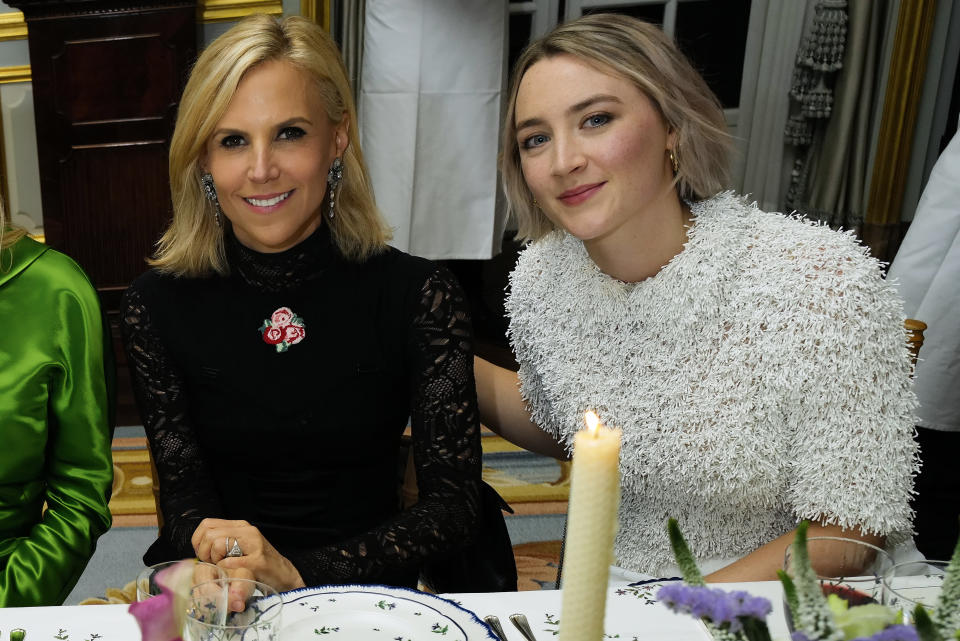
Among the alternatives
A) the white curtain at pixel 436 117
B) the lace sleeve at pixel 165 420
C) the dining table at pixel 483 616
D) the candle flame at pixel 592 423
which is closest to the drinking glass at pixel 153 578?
the dining table at pixel 483 616

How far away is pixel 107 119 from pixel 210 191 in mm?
2417

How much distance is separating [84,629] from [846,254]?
1104 mm

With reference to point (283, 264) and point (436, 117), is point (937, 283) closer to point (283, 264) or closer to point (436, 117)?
point (283, 264)

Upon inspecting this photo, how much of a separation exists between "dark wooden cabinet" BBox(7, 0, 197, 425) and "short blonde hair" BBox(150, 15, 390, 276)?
213 centimetres

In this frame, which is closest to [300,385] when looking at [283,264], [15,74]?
[283,264]

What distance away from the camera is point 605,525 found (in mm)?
431

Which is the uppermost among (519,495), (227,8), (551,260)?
(227,8)

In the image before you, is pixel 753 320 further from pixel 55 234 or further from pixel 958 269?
pixel 55 234

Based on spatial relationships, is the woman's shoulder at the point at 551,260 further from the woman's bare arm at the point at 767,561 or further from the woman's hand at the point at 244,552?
the woman's hand at the point at 244,552

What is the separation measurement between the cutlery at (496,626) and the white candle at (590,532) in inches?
19.1

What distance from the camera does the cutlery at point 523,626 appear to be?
2.99 ft

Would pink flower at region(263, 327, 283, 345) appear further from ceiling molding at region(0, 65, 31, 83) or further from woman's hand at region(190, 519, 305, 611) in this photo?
ceiling molding at region(0, 65, 31, 83)

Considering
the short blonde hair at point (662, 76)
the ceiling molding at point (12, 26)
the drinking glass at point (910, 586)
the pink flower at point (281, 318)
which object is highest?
the ceiling molding at point (12, 26)

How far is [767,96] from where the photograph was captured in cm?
403
